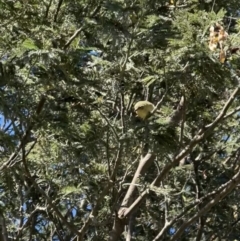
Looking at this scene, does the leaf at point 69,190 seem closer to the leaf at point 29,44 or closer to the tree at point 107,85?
the tree at point 107,85

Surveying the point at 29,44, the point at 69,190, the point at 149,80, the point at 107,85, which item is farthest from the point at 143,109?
the point at 69,190

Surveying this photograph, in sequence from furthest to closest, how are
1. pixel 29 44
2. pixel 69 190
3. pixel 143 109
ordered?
pixel 69 190, pixel 143 109, pixel 29 44

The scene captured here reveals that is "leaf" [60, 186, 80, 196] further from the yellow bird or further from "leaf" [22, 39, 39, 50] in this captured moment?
"leaf" [22, 39, 39, 50]

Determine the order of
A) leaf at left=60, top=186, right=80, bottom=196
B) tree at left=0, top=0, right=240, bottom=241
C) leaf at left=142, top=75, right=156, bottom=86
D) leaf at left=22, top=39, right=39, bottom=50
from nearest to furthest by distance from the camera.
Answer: leaf at left=22, top=39, right=39, bottom=50
tree at left=0, top=0, right=240, bottom=241
leaf at left=142, top=75, right=156, bottom=86
leaf at left=60, top=186, right=80, bottom=196

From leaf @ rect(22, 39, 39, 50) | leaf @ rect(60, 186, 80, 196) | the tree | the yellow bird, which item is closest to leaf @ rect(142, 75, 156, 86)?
the tree

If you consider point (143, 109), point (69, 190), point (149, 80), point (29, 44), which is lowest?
point (69, 190)

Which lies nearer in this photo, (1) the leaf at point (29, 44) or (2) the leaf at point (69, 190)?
(1) the leaf at point (29, 44)

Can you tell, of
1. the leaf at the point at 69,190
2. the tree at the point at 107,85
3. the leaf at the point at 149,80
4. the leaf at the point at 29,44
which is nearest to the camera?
the leaf at the point at 29,44

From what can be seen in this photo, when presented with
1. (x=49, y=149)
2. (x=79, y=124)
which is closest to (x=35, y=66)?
(x=79, y=124)

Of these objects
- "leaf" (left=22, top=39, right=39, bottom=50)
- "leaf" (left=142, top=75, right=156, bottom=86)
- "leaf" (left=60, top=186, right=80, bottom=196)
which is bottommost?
"leaf" (left=60, top=186, right=80, bottom=196)

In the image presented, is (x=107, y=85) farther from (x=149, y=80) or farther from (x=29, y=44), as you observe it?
(x=29, y=44)

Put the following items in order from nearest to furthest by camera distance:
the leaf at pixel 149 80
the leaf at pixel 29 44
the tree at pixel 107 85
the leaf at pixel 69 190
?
the leaf at pixel 29 44
the tree at pixel 107 85
the leaf at pixel 149 80
the leaf at pixel 69 190

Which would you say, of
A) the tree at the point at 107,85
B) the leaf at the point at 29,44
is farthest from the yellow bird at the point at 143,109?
the leaf at the point at 29,44

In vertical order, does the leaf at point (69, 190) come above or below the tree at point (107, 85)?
below
